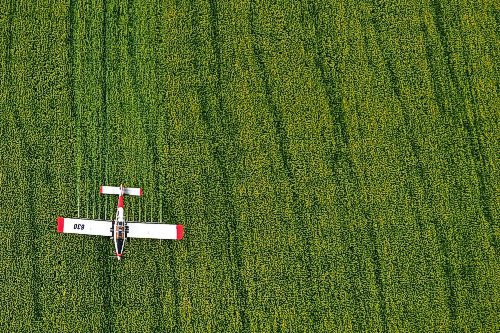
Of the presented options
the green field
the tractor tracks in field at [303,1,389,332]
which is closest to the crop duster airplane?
the green field

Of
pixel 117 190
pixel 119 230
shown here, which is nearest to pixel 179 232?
pixel 119 230

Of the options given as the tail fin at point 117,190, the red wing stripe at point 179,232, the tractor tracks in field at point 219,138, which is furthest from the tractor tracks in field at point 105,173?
the tractor tracks in field at point 219,138

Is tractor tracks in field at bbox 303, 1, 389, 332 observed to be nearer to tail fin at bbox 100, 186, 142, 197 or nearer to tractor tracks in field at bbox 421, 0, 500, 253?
tractor tracks in field at bbox 421, 0, 500, 253

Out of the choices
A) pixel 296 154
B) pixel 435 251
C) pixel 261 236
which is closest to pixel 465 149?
pixel 435 251

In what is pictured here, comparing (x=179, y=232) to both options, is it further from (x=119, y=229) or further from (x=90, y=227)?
(x=90, y=227)

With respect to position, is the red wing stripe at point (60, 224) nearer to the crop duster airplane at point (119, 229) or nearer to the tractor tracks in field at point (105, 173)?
the crop duster airplane at point (119, 229)

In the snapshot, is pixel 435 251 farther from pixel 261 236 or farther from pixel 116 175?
pixel 116 175
